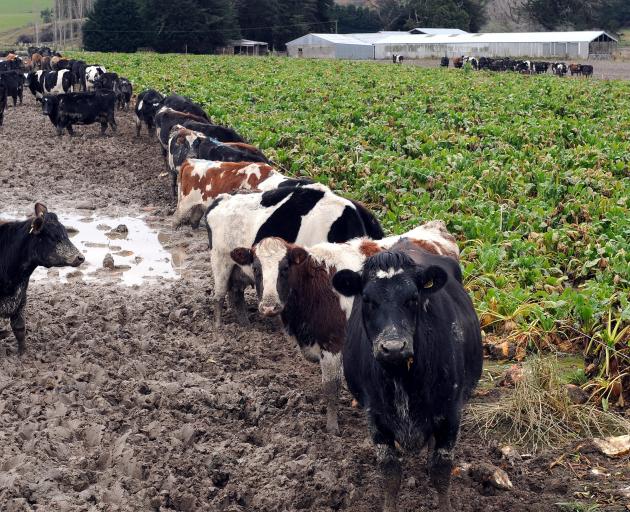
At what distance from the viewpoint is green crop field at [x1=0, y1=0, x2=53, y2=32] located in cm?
15288

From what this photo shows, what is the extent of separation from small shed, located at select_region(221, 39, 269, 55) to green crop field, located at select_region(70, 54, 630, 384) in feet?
170

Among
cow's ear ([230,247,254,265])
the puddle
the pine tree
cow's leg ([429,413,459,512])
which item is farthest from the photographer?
the pine tree

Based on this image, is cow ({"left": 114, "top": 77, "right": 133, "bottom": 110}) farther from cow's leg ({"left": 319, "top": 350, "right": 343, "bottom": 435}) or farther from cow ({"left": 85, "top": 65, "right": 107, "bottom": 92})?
cow's leg ({"left": 319, "top": 350, "right": 343, "bottom": 435})

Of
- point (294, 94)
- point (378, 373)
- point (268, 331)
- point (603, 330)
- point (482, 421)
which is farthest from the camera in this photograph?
point (294, 94)

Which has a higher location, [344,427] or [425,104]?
[425,104]

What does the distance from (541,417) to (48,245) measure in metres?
4.76

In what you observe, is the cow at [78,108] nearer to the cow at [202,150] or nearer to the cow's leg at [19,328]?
the cow at [202,150]

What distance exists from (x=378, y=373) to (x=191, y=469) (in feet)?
5.35

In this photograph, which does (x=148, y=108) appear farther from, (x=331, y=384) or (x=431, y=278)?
(x=431, y=278)

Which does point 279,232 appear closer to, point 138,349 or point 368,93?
point 138,349

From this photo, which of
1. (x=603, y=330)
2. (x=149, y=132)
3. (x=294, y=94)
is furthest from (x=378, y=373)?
(x=294, y=94)

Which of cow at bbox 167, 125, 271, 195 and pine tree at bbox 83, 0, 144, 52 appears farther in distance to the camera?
pine tree at bbox 83, 0, 144, 52

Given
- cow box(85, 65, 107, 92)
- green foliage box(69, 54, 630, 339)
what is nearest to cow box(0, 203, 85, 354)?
green foliage box(69, 54, 630, 339)

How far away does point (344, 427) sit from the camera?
623cm
